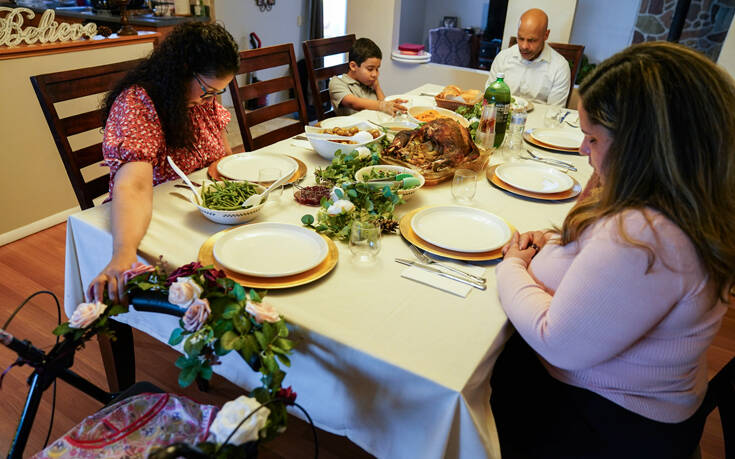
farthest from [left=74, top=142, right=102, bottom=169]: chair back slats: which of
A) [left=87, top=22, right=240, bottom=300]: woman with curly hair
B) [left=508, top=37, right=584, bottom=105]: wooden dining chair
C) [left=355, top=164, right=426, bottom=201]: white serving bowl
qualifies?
[left=508, top=37, right=584, bottom=105]: wooden dining chair

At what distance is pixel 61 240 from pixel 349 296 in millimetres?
2316

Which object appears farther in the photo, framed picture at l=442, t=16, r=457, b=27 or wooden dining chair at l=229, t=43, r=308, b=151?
framed picture at l=442, t=16, r=457, b=27

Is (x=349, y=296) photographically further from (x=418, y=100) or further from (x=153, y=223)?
(x=418, y=100)

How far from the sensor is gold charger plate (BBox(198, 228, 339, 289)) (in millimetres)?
1025

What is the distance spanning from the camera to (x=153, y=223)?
127 cm

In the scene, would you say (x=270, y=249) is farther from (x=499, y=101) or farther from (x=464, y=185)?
(x=499, y=101)

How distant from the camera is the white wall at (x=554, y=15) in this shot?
3.81 meters

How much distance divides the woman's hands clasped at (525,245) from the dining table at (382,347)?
0.21 feet

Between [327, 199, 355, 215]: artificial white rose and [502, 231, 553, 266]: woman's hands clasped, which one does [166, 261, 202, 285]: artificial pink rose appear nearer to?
[327, 199, 355, 215]: artificial white rose

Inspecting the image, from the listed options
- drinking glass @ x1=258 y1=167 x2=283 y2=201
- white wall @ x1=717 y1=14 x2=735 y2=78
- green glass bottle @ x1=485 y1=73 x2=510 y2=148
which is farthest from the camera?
white wall @ x1=717 y1=14 x2=735 y2=78

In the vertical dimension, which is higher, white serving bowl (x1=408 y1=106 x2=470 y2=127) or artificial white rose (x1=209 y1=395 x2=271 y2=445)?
white serving bowl (x1=408 y1=106 x2=470 y2=127)

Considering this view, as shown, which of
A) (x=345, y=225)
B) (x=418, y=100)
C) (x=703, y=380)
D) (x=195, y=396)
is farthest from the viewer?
(x=418, y=100)

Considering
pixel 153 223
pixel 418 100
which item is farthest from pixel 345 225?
pixel 418 100

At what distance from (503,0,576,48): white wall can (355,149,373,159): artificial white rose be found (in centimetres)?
296
